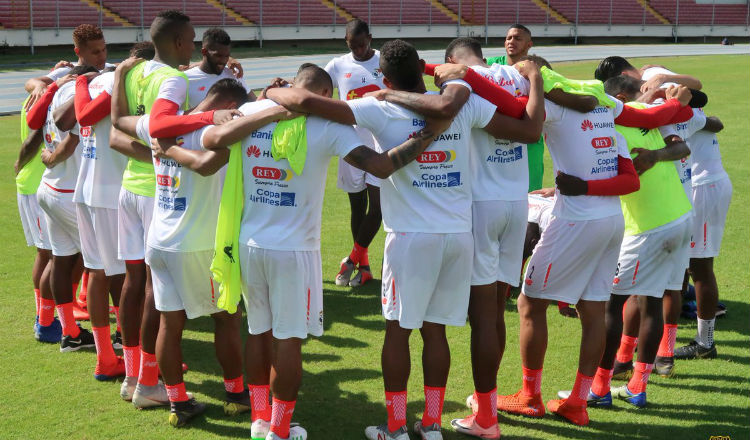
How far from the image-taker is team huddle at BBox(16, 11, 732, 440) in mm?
4988

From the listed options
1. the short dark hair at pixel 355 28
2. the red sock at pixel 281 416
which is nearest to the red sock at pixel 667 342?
the red sock at pixel 281 416

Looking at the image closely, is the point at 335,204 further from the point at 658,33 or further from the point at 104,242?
the point at 658,33

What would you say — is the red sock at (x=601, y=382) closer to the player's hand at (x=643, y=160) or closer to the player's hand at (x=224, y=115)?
the player's hand at (x=643, y=160)

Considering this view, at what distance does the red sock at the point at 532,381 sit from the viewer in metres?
5.77

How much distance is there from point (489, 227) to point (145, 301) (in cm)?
240

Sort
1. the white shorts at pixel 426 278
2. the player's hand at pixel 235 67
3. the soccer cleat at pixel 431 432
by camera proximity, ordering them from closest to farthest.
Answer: the white shorts at pixel 426 278 → the soccer cleat at pixel 431 432 → the player's hand at pixel 235 67

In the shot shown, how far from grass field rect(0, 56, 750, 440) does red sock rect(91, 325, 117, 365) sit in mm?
193

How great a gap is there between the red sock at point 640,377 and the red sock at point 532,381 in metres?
0.78

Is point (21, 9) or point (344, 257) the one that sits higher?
point (21, 9)

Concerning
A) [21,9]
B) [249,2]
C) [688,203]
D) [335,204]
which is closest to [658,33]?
[249,2]

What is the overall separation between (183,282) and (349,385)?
1.67m

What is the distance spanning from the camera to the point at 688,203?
6184 millimetres

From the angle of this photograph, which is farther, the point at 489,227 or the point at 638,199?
the point at 638,199

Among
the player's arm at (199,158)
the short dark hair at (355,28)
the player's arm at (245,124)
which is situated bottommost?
the player's arm at (199,158)
